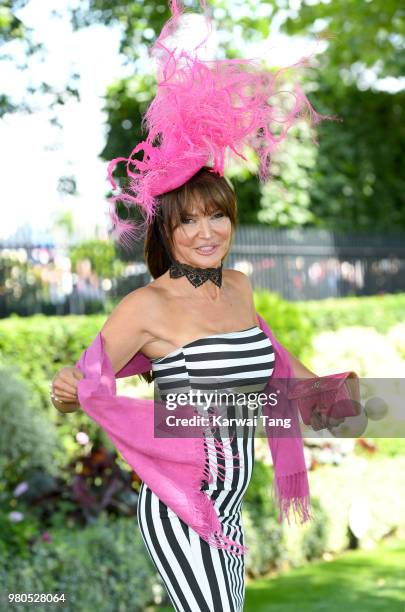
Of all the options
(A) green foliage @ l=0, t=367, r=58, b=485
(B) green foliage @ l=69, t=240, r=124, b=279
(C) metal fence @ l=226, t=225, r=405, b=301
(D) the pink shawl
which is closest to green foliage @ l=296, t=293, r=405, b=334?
(C) metal fence @ l=226, t=225, r=405, b=301

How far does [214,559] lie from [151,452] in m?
0.35

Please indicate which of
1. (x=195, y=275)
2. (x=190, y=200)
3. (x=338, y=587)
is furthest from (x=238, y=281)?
(x=338, y=587)

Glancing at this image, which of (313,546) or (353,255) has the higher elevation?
(353,255)

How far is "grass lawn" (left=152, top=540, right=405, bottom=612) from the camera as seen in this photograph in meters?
5.90

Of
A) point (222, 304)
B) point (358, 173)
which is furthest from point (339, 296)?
point (222, 304)

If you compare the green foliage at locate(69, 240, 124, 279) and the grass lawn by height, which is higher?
the green foliage at locate(69, 240, 124, 279)

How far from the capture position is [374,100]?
58.1 ft

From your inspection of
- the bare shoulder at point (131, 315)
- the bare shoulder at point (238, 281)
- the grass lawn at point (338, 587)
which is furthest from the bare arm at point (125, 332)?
the grass lawn at point (338, 587)

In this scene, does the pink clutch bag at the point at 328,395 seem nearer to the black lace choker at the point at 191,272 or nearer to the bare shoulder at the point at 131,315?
the black lace choker at the point at 191,272

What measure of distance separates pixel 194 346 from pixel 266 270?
10.0 m

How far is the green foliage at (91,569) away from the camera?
4906 mm

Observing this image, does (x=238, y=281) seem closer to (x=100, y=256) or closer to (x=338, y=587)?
(x=338, y=587)

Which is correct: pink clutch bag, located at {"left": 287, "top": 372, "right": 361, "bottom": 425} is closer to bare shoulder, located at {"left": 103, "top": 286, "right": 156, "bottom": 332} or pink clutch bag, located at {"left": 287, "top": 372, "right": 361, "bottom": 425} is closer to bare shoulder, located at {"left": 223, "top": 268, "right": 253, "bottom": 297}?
bare shoulder, located at {"left": 223, "top": 268, "right": 253, "bottom": 297}

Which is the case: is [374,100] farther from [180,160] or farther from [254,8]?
[180,160]
